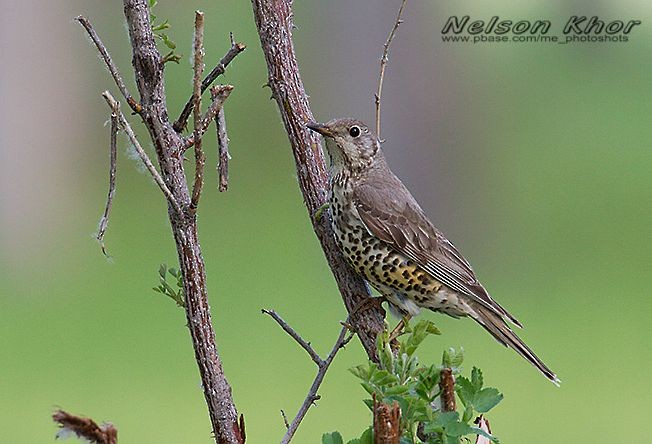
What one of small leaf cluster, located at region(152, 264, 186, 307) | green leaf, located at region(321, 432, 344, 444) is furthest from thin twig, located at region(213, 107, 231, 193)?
green leaf, located at region(321, 432, 344, 444)

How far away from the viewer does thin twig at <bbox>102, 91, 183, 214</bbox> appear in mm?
1973

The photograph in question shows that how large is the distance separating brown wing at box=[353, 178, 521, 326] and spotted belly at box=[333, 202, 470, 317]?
0.11ft

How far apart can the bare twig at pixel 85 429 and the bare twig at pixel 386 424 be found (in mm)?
377

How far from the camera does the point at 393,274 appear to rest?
3502 millimetres

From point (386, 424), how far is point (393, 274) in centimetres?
180

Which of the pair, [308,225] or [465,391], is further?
[308,225]

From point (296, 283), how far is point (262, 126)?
A: 206 inches

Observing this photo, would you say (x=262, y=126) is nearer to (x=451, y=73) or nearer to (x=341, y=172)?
(x=451, y=73)

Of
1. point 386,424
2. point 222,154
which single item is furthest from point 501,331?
point 386,424

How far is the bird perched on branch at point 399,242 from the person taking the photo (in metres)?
3.47

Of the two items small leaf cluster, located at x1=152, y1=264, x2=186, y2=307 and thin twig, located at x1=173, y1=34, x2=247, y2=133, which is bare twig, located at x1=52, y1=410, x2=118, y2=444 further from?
thin twig, located at x1=173, y1=34, x2=247, y2=133

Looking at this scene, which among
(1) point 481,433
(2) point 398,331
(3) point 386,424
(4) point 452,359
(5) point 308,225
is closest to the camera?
(3) point 386,424

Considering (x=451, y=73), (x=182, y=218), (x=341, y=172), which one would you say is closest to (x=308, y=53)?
(x=451, y=73)

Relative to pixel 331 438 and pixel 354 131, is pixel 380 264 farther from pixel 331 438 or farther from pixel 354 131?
pixel 331 438
